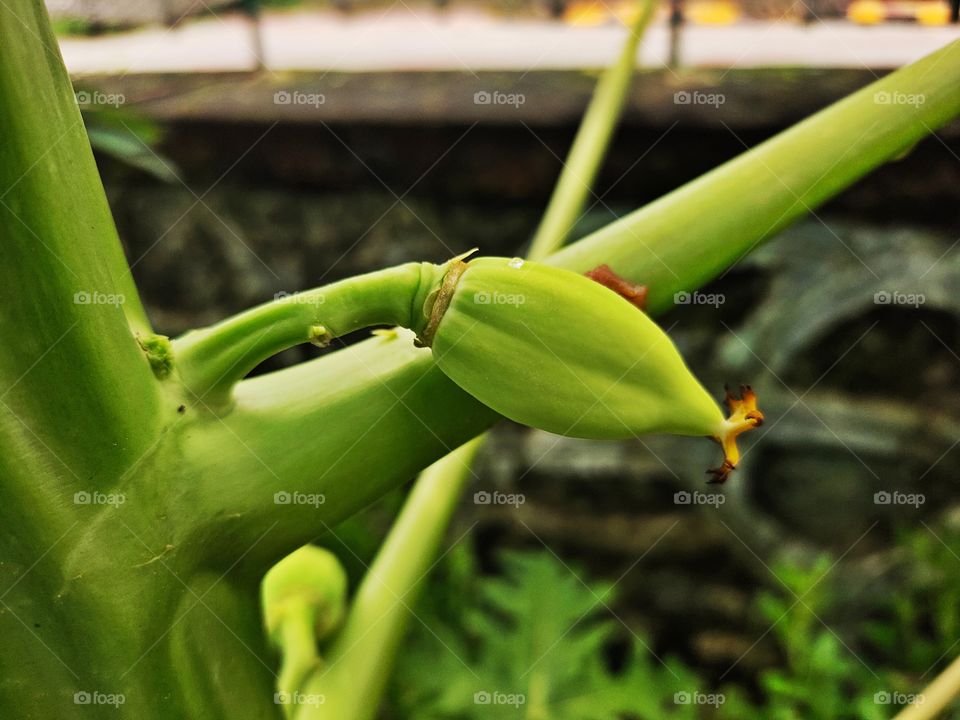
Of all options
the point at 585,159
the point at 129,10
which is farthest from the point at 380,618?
the point at 129,10

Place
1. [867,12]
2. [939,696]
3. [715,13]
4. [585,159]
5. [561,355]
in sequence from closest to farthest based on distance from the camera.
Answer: [561,355]
[939,696]
[585,159]
[867,12]
[715,13]

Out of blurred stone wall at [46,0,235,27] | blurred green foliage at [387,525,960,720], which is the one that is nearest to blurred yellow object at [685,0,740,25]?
blurred stone wall at [46,0,235,27]

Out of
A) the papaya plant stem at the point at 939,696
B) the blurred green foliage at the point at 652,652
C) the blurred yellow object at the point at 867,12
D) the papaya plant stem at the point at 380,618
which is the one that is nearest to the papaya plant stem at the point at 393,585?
the papaya plant stem at the point at 380,618

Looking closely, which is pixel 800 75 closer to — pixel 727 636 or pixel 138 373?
pixel 727 636

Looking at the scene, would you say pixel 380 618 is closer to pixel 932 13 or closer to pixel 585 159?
pixel 585 159

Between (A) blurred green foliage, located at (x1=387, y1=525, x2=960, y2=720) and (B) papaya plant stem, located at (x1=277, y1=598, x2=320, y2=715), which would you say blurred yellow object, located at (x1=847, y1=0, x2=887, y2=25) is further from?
(B) papaya plant stem, located at (x1=277, y1=598, x2=320, y2=715)
